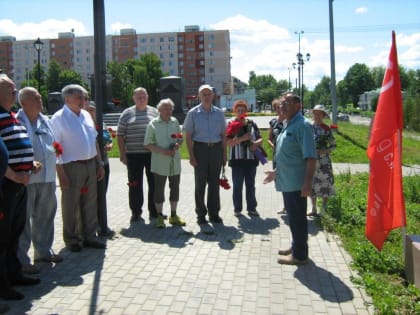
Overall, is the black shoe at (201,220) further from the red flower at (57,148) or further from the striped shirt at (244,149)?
the red flower at (57,148)

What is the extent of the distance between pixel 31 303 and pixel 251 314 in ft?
6.44

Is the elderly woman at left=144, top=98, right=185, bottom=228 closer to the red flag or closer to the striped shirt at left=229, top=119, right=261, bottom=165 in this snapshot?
the striped shirt at left=229, top=119, right=261, bottom=165

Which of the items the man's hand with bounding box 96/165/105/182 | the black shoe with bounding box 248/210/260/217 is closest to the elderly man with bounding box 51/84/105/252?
the man's hand with bounding box 96/165/105/182

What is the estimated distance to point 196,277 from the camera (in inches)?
190

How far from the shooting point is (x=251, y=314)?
12.9 feet

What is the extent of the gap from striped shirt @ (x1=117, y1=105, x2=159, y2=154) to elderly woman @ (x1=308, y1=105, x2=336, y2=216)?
8.41 ft

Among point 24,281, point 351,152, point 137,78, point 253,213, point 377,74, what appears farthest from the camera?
point 377,74

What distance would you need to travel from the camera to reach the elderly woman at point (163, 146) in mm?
6824

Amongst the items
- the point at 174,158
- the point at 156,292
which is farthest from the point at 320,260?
the point at 174,158

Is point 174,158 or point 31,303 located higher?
point 174,158

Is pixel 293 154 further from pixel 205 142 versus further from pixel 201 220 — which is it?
pixel 201 220

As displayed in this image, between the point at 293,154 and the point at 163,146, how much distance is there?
8.23 ft

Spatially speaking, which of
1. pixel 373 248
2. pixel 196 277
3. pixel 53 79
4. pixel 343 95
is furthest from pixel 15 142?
pixel 343 95

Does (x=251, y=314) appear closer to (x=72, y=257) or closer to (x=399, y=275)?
(x=399, y=275)
